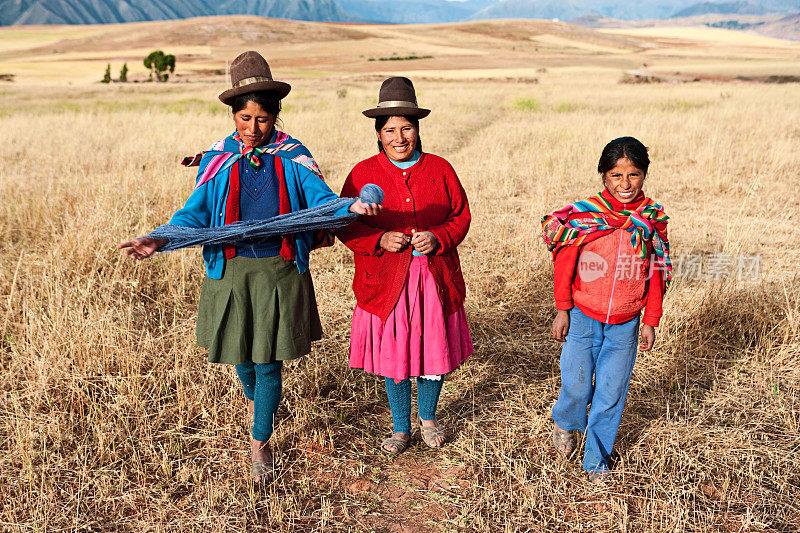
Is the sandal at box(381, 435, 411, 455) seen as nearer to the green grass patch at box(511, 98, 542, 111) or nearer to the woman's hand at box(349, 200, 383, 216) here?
the woman's hand at box(349, 200, 383, 216)

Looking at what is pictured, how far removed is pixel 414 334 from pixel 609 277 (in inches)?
35.6

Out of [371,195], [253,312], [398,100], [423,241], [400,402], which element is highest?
[398,100]

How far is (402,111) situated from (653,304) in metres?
1.40

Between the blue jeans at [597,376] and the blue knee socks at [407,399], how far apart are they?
25.2 inches

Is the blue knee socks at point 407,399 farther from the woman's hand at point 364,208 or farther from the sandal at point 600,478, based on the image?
the woman's hand at point 364,208

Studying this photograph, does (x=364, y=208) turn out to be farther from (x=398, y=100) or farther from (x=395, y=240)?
(x=398, y=100)

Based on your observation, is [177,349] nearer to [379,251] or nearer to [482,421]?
[379,251]

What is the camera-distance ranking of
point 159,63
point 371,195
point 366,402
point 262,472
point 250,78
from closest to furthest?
point 371,195 < point 250,78 < point 262,472 < point 366,402 < point 159,63

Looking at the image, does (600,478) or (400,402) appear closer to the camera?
(600,478)

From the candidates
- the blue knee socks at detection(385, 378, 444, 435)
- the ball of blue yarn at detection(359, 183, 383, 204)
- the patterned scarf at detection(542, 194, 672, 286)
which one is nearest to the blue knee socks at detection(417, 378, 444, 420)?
the blue knee socks at detection(385, 378, 444, 435)

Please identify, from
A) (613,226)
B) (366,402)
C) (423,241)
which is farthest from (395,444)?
(613,226)

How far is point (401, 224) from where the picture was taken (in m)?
2.40

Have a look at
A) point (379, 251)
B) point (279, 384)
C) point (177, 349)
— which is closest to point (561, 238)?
point (379, 251)

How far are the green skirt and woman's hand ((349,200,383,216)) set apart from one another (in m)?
0.44
